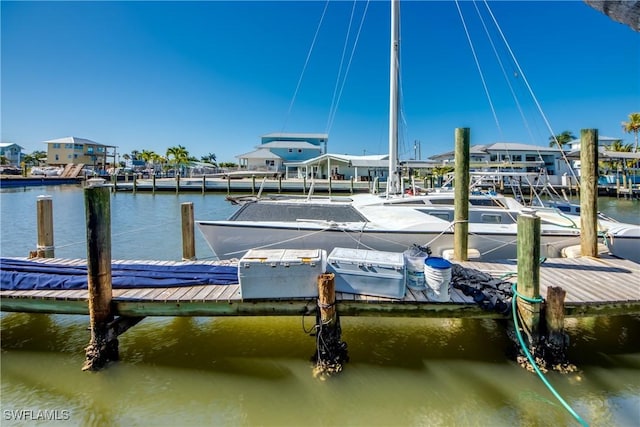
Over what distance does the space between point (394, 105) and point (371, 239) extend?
15.2 feet

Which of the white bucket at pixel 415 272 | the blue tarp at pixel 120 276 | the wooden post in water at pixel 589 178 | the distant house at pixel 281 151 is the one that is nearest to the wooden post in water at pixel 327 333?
the white bucket at pixel 415 272

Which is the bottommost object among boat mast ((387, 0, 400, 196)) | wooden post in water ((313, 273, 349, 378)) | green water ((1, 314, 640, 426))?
green water ((1, 314, 640, 426))

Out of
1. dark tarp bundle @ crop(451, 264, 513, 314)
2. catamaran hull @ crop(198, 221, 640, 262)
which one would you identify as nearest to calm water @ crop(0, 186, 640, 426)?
dark tarp bundle @ crop(451, 264, 513, 314)

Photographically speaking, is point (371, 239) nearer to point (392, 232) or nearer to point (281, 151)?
point (392, 232)

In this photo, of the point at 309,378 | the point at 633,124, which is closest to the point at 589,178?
the point at 309,378

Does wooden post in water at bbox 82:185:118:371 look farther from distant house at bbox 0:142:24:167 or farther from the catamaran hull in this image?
distant house at bbox 0:142:24:167

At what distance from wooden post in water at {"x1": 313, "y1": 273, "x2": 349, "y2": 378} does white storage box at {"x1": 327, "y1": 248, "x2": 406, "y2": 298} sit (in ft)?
0.86

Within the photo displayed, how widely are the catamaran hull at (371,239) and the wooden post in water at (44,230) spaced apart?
3.06 metres

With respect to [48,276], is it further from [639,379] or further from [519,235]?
[639,379]

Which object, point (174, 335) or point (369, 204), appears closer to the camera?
point (174, 335)

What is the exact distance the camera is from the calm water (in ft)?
13.7

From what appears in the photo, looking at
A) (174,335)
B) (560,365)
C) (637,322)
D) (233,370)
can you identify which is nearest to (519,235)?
(560,365)

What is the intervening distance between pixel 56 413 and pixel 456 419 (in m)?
4.68

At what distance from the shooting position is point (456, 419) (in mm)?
4129
